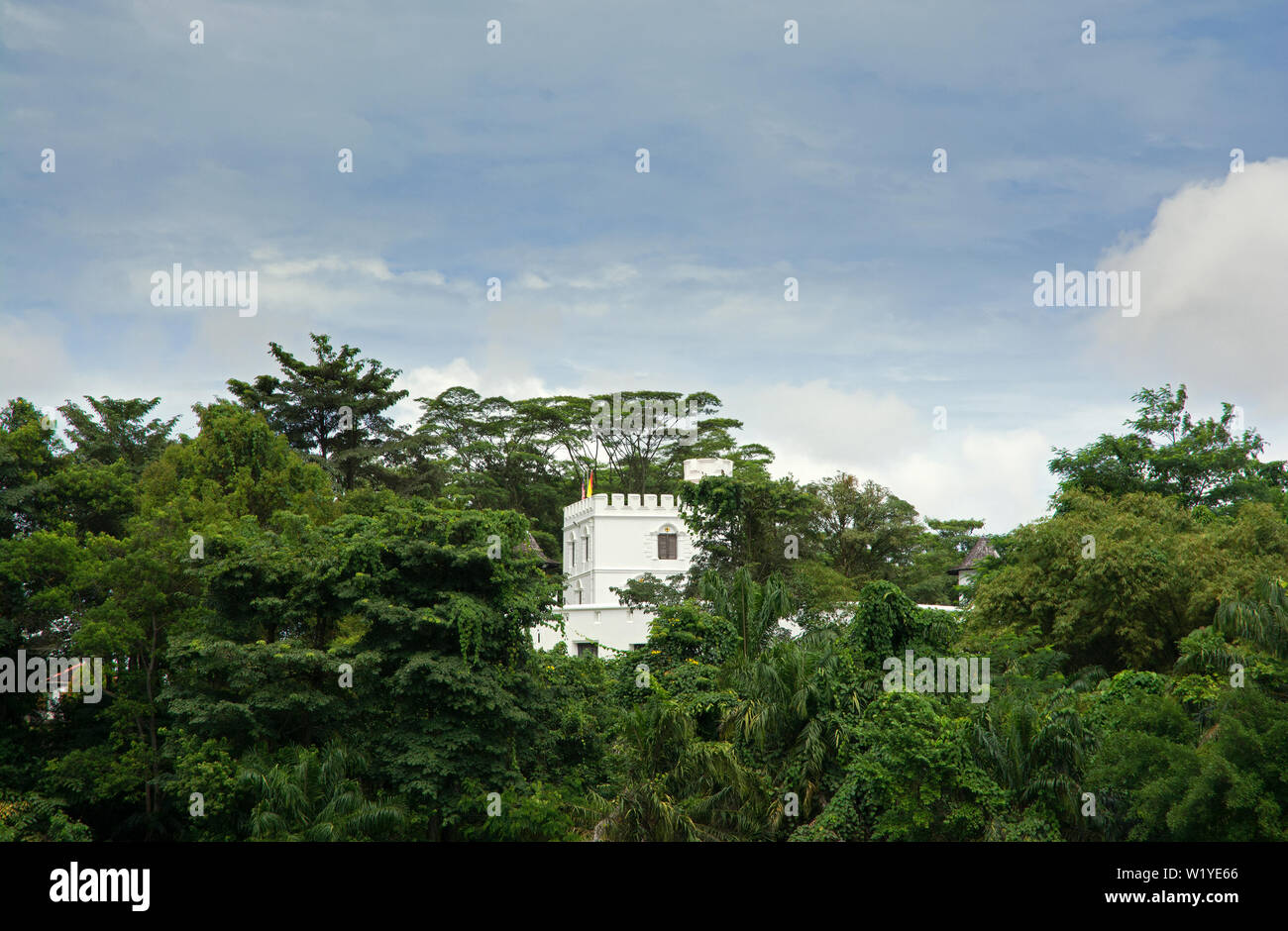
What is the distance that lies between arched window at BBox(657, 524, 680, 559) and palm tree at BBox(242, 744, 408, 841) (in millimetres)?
27782

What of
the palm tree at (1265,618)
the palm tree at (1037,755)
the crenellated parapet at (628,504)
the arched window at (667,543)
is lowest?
the palm tree at (1037,755)

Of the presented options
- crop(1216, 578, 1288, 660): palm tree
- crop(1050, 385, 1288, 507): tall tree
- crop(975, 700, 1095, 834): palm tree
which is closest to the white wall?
crop(1050, 385, 1288, 507): tall tree

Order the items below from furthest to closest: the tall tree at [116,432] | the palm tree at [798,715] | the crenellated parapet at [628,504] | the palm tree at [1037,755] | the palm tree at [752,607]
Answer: the crenellated parapet at [628,504] → the tall tree at [116,432] → the palm tree at [752,607] → the palm tree at [798,715] → the palm tree at [1037,755]

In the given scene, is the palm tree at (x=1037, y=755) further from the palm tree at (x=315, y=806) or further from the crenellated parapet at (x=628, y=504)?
the crenellated parapet at (x=628, y=504)

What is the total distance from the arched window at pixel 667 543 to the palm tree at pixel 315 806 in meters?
27.8

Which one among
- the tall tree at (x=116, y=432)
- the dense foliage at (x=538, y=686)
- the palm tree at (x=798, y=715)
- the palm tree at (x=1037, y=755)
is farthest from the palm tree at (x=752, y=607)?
the tall tree at (x=116, y=432)

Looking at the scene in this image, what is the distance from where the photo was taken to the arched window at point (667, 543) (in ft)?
152

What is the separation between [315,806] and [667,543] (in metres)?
28.5

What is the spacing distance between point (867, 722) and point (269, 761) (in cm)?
967

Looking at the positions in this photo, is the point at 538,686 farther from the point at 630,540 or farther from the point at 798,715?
the point at 630,540

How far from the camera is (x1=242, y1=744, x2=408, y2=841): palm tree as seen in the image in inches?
695
